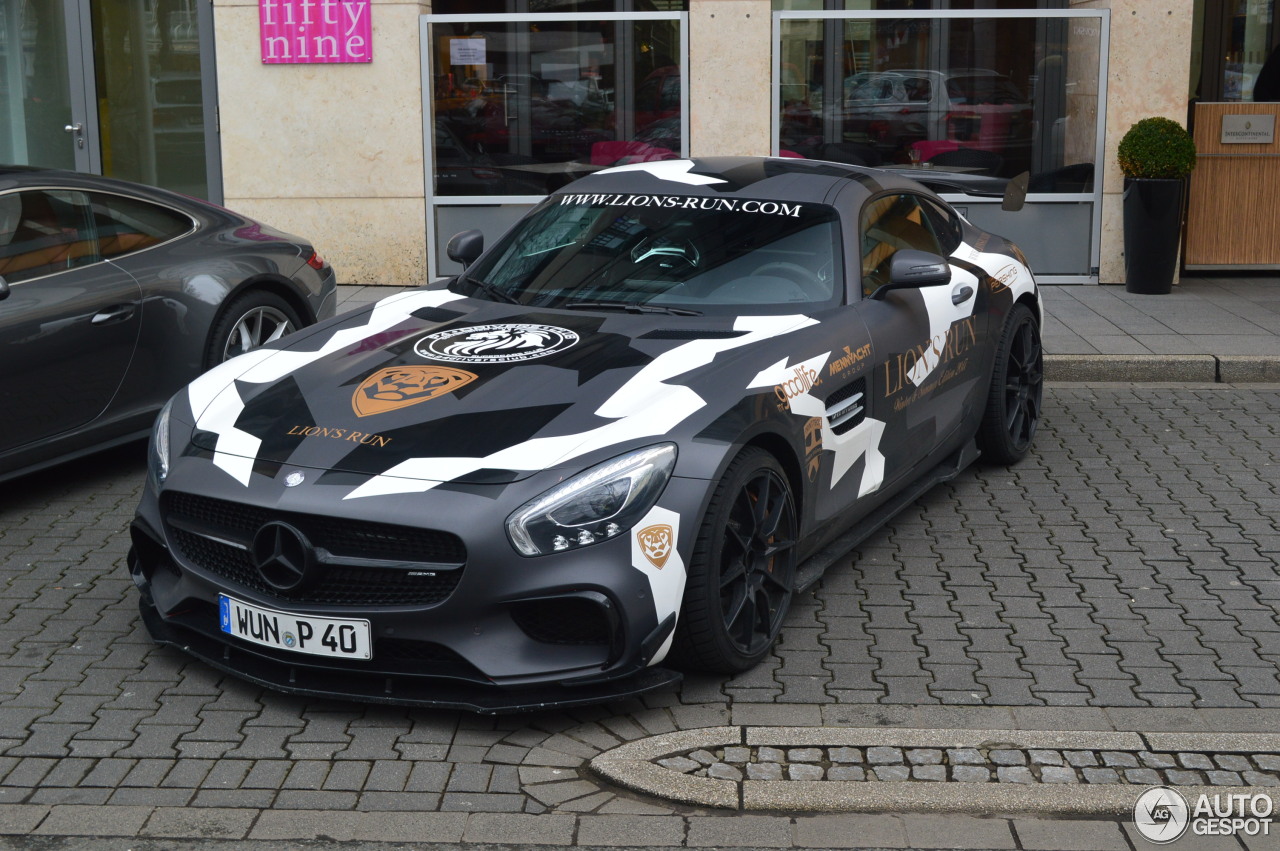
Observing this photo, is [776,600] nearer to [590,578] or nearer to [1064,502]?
[590,578]

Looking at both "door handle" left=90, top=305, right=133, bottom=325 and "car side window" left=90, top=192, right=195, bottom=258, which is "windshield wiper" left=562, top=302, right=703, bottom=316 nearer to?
"door handle" left=90, top=305, right=133, bottom=325

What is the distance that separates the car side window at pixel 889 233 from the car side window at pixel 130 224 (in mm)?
3407

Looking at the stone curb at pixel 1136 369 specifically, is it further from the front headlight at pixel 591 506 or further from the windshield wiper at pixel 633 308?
the front headlight at pixel 591 506

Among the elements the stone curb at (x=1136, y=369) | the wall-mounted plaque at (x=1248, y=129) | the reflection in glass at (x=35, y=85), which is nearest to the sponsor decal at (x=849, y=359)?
the stone curb at (x=1136, y=369)

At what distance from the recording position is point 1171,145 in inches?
444

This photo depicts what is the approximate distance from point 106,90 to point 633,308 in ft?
30.8

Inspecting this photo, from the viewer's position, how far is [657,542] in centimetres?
408

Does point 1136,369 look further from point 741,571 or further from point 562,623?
point 562,623

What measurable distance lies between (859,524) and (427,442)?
6.80ft

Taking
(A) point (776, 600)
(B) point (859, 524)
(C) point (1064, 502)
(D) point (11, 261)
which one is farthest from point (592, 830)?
(D) point (11, 261)

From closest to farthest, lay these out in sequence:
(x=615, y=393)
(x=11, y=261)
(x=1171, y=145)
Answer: (x=615, y=393) → (x=11, y=261) → (x=1171, y=145)

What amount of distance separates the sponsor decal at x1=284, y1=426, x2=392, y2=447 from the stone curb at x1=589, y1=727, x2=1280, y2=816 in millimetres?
1120

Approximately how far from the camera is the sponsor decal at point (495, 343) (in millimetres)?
4809

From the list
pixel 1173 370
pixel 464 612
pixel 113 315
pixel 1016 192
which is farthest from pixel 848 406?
pixel 1173 370
